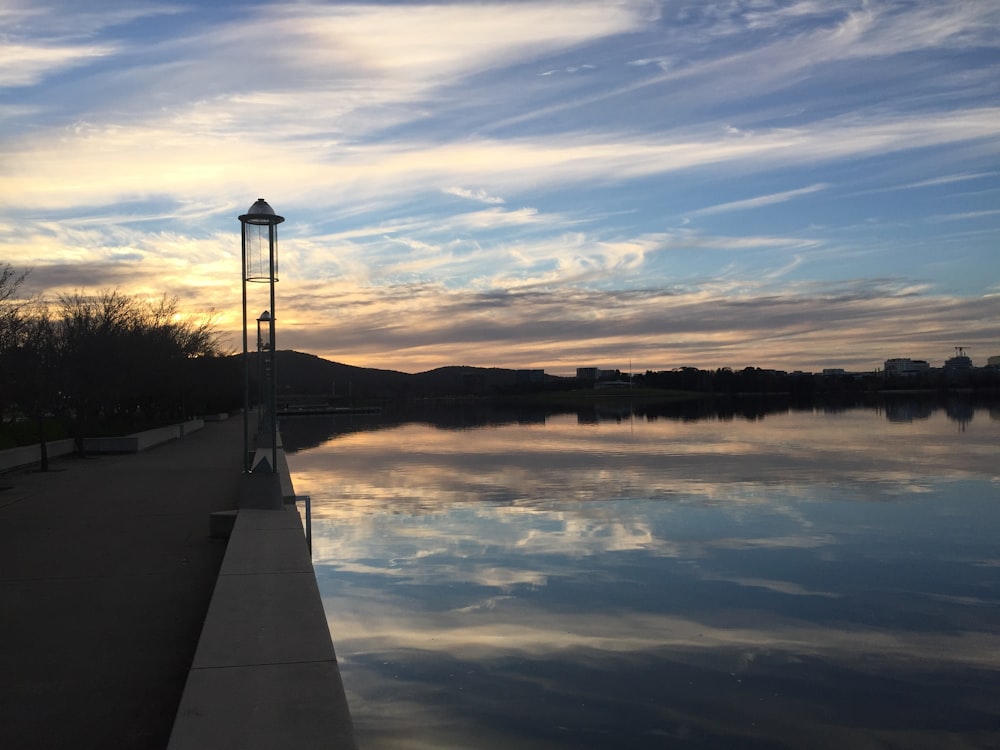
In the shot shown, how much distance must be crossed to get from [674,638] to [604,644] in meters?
0.73

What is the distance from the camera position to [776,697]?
7.35 m

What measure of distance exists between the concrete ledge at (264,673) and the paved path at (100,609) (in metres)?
0.37

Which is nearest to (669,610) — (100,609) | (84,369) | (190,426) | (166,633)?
(166,633)

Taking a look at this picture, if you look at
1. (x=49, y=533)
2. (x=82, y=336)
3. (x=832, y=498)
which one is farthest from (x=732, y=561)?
(x=82, y=336)

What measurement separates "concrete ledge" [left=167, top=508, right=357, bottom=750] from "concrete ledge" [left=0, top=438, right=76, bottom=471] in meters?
17.3

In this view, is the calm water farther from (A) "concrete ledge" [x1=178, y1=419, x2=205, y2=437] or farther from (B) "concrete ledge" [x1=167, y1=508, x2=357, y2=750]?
(A) "concrete ledge" [x1=178, y1=419, x2=205, y2=437]

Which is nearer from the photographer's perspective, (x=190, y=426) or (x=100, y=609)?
(x=100, y=609)

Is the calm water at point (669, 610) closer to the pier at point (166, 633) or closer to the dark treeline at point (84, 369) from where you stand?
the pier at point (166, 633)

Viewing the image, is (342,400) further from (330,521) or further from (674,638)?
(674,638)

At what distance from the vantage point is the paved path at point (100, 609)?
5.71m

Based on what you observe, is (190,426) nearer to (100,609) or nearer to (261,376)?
(261,376)

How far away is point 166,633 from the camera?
24.6 feet

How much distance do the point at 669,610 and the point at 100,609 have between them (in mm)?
5714

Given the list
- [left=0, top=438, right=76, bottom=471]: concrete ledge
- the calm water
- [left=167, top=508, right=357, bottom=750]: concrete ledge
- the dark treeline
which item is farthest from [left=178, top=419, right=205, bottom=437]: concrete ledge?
[left=167, top=508, right=357, bottom=750]: concrete ledge
